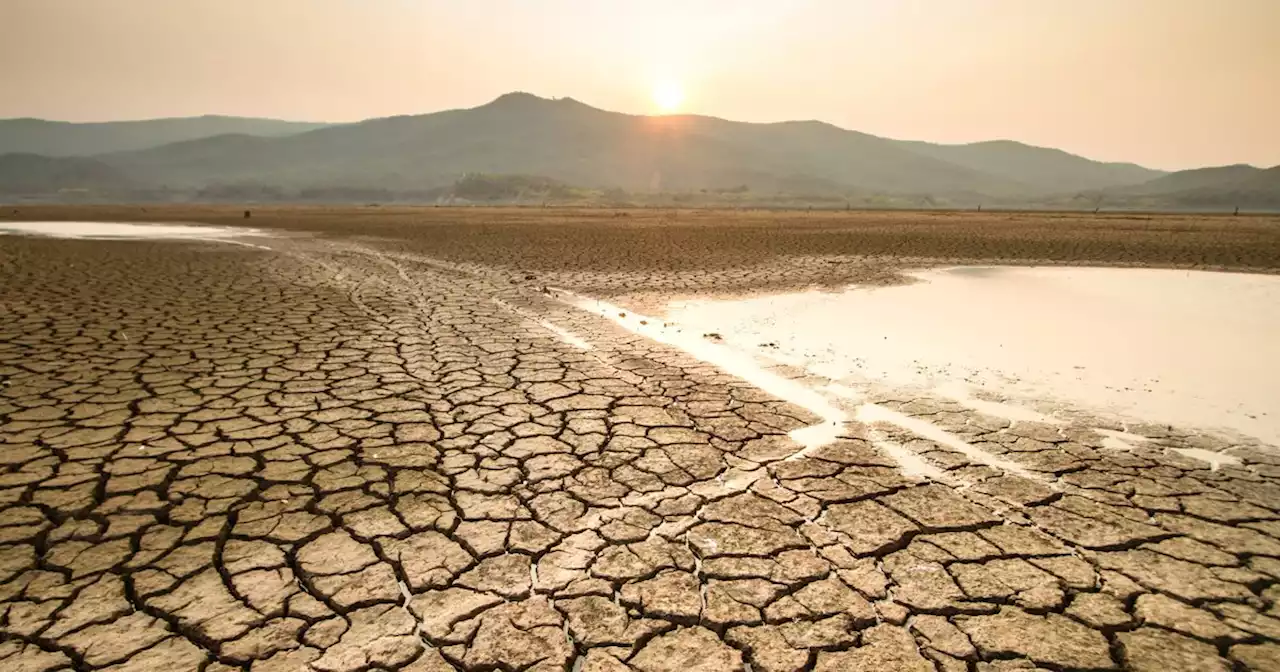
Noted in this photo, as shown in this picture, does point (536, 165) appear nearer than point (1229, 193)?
No

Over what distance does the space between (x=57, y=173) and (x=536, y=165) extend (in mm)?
96727

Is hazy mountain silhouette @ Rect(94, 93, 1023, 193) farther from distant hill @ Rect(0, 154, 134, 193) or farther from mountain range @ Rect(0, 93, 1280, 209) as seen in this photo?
distant hill @ Rect(0, 154, 134, 193)

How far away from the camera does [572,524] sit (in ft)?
8.80

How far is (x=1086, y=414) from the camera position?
4.13m

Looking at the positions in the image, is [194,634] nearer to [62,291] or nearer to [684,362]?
[684,362]

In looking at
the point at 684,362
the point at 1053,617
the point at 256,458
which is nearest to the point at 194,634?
the point at 256,458

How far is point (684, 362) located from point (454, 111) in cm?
19788

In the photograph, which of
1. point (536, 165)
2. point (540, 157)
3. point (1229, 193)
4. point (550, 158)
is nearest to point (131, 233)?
point (536, 165)

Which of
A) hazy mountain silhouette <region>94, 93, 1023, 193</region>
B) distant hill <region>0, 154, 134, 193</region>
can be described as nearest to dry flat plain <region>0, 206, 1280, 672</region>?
hazy mountain silhouette <region>94, 93, 1023, 193</region>

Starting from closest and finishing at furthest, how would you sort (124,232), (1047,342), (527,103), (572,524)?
1. (572,524)
2. (1047,342)
3. (124,232)
4. (527,103)

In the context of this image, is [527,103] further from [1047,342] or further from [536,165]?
[1047,342]

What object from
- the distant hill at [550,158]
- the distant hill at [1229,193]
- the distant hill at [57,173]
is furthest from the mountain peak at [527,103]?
the distant hill at [1229,193]

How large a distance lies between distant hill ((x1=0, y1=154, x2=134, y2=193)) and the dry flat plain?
147718mm

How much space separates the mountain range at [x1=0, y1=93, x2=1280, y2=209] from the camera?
112125 millimetres
